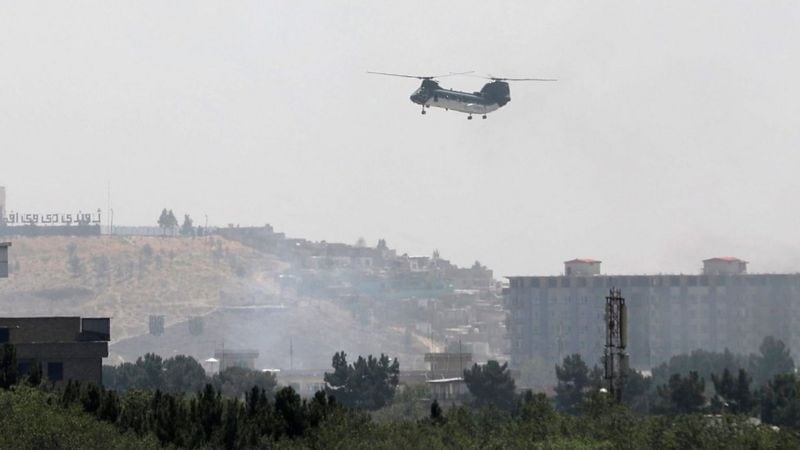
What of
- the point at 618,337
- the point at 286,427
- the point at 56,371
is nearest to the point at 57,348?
the point at 56,371

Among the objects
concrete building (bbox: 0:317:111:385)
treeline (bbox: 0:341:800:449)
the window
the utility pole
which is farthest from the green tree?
the utility pole

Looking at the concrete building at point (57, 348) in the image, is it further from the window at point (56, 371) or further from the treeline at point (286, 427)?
the treeline at point (286, 427)

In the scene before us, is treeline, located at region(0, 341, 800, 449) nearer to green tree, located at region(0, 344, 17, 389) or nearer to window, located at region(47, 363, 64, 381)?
green tree, located at region(0, 344, 17, 389)

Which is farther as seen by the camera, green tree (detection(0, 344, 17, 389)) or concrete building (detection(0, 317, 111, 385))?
concrete building (detection(0, 317, 111, 385))

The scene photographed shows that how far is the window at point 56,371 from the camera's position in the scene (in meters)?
169

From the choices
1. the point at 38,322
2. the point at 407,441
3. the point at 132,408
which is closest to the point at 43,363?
the point at 38,322

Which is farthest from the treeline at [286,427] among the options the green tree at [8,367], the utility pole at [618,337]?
the utility pole at [618,337]

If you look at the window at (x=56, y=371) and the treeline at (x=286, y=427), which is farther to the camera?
the window at (x=56, y=371)

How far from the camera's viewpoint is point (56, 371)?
169 meters

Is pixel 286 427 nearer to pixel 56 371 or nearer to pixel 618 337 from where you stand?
pixel 618 337

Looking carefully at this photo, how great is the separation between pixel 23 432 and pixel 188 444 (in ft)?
31.2

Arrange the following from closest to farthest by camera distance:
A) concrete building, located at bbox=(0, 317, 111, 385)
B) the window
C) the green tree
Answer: the green tree
concrete building, located at bbox=(0, 317, 111, 385)
the window

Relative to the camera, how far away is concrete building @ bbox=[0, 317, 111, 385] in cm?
16850

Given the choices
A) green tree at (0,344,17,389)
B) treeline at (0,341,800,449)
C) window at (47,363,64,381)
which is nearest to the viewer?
treeline at (0,341,800,449)
